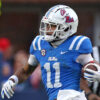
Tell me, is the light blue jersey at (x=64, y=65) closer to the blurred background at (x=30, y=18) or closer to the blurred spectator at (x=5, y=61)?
the blurred spectator at (x=5, y=61)

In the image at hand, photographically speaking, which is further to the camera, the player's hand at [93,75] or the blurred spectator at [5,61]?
the blurred spectator at [5,61]

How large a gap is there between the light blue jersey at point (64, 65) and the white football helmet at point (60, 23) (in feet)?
0.32

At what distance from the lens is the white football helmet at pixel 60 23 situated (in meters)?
6.27

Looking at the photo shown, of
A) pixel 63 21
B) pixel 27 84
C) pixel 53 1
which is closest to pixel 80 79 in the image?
pixel 63 21

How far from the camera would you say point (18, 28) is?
44.8 feet

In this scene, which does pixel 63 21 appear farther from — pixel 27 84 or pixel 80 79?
pixel 27 84

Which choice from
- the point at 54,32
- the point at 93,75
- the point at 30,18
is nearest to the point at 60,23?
the point at 54,32

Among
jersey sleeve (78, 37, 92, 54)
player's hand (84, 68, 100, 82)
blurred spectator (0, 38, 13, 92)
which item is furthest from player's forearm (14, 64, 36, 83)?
blurred spectator (0, 38, 13, 92)

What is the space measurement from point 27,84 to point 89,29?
14.5ft

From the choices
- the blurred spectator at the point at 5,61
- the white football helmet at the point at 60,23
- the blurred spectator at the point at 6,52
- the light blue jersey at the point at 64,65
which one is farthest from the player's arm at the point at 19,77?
the blurred spectator at the point at 6,52

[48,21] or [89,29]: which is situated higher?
[48,21]

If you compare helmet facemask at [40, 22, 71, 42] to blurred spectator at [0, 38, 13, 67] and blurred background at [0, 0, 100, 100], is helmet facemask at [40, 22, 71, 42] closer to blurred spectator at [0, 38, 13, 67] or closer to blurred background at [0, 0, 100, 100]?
blurred spectator at [0, 38, 13, 67]

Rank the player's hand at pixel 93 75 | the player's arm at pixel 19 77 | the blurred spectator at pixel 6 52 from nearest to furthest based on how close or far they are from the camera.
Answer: the player's hand at pixel 93 75, the player's arm at pixel 19 77, the blurred spectator at pixel 6 52

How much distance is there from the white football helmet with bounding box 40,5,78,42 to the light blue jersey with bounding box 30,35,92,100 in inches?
3.8
